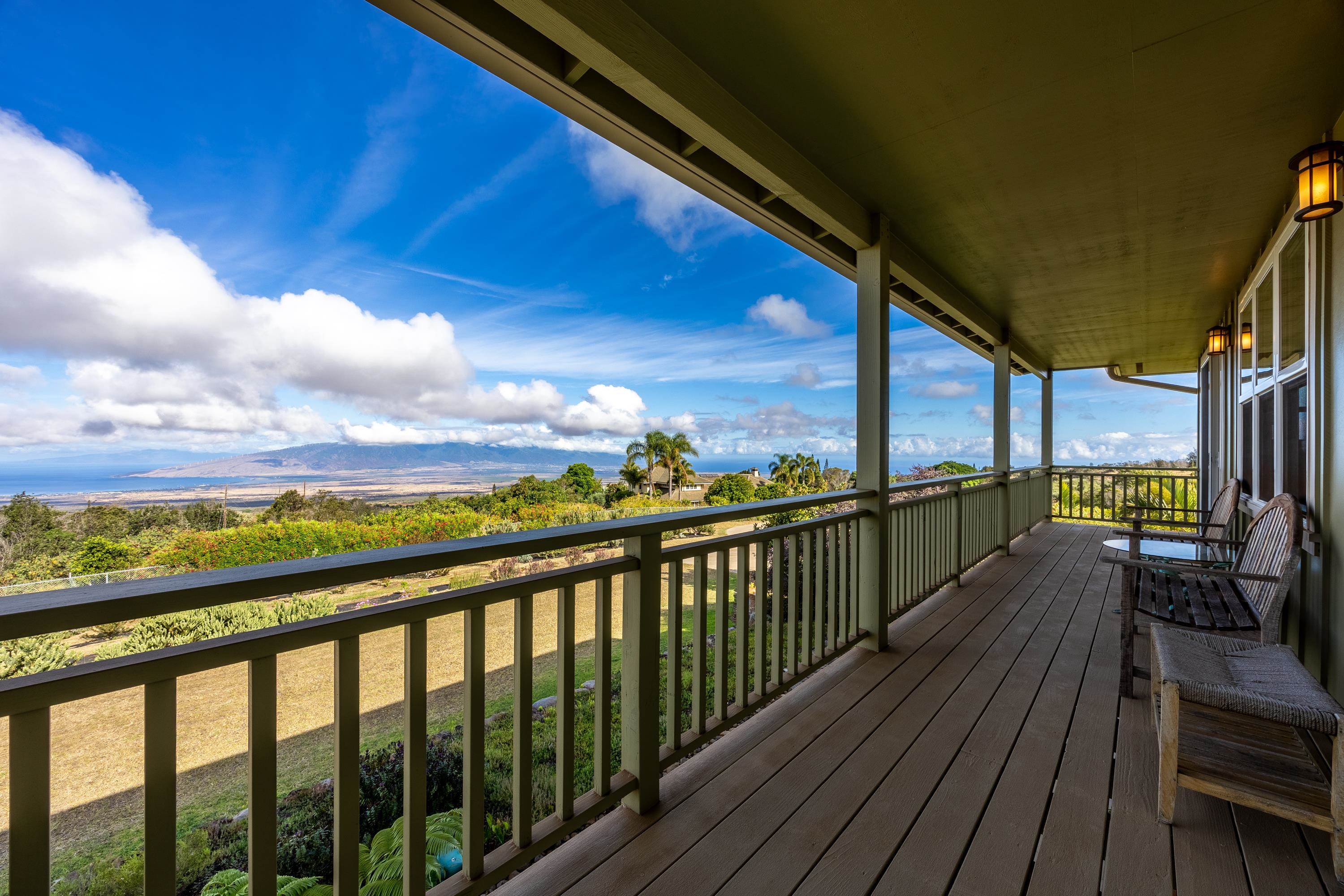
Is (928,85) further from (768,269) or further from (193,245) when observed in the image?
(768,269)

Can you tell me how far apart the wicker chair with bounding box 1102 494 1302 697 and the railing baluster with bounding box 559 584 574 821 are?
8.06 feet

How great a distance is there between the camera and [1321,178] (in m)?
1.95

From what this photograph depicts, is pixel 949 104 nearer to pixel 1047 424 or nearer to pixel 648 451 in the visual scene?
pixel 1047 424

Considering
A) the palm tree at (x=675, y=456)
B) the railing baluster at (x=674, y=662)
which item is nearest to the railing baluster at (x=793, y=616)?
the railing baluster at (x=674, y=662)

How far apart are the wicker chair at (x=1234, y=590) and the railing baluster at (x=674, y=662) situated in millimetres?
2051

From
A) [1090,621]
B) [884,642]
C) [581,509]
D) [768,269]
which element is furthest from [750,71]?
[768,269]

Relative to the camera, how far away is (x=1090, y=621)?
11.8ft

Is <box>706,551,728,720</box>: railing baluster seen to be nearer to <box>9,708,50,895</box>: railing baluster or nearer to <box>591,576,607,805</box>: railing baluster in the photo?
<box>591,576,607,805</box>: railing baluster

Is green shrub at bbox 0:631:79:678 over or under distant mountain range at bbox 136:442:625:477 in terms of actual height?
under

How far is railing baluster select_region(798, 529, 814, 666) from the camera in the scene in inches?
103

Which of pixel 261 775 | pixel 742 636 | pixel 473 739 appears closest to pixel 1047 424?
pixel 742 636

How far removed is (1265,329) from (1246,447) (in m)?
1.07

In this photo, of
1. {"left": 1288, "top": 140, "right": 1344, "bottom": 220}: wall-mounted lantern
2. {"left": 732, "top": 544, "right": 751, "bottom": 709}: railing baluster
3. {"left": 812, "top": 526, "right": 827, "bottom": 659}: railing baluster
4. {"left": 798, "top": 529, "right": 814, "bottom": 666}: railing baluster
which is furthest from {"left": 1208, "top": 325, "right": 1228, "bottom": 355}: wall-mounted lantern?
{"left": 732, "top": 544, "right": 751, "bottom": 709}: railing baluster

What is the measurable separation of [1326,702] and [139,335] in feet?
66.5
